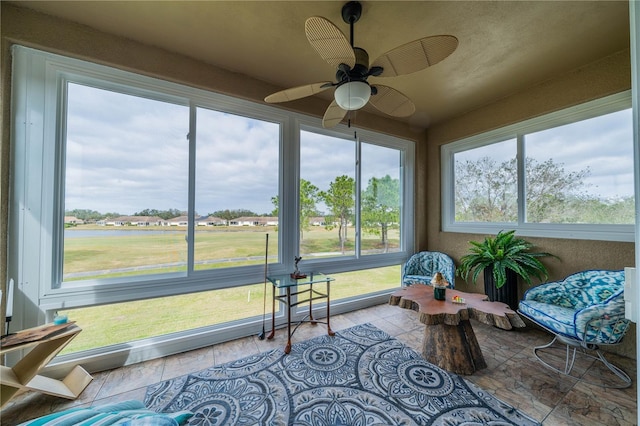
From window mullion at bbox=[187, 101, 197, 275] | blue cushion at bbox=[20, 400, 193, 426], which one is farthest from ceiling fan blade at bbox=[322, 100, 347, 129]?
blue cushion at bbox=[20, 400, 193, 426]

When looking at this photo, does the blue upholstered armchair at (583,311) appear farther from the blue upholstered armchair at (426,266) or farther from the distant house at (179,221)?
the distant house at (179,221)

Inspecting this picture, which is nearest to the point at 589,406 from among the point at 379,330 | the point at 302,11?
the point at 379,330

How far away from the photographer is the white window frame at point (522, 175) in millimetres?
2426

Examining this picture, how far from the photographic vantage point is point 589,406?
1.76 meters

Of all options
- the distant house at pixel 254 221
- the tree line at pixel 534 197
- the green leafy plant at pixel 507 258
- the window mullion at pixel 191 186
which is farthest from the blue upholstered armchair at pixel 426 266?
the window mullion at pixel 191 186

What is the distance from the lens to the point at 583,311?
196cm

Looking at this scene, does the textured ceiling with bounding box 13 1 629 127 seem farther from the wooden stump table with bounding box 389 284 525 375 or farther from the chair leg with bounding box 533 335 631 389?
the chair leg with bounding box 533 335 631 389

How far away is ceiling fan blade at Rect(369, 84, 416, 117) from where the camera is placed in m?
1.86

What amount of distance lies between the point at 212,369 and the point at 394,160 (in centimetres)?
363

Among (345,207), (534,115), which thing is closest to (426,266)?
(345,207)

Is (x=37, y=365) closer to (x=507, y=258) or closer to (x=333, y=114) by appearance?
(x=333, y=114)

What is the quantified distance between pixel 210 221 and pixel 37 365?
157 centimetres

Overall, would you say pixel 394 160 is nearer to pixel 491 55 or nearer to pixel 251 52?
pixel 491 55

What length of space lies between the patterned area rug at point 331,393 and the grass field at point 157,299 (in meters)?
0.60
